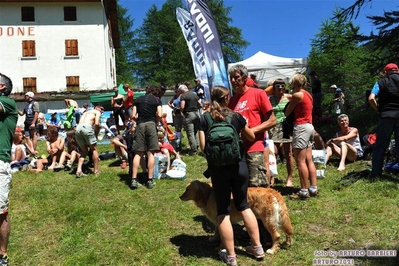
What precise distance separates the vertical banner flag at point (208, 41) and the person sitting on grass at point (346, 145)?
11.1ft

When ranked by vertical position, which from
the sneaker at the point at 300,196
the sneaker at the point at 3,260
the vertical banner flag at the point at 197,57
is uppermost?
the vertical banner flag at the point at 197,57

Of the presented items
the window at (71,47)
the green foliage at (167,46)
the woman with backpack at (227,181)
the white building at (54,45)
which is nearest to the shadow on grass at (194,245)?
the woman with backpack at (227,181)

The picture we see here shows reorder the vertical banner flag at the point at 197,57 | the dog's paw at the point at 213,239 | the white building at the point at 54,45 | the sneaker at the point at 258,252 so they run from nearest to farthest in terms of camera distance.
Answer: the sneaker at the point at 258,252, the dog's paw at the point at 213,239, the vertical banner flag at the point at 197,57, the white building at the point at 54,45

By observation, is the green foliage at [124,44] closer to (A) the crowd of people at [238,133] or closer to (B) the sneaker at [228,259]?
(A) the crowd of people at [238,133]

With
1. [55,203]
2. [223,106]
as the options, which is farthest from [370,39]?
[55,203]

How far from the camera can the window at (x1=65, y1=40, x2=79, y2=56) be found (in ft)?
90.8

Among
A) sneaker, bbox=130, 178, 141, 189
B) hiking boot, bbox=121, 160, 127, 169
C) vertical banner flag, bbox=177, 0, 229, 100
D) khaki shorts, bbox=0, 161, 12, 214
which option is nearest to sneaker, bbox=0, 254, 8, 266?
khaki shorts, bbox=0, 161, 12, 214

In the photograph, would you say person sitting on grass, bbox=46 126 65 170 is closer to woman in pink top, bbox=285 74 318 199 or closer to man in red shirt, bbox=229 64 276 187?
Answer: woman in pink top, bbox=285 74 318 199

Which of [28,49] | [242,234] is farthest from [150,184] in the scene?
[28,49]

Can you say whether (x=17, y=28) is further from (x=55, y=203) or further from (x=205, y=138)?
(x=205, y=138)

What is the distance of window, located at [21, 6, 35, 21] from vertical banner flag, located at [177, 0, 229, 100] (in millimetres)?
22390

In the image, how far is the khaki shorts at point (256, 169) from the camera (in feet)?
12.8

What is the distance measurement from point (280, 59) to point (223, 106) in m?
15.9

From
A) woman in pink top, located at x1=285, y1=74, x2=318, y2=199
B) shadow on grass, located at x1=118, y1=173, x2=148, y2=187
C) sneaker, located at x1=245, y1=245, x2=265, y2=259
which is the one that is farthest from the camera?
shadow on grass, located at x1=118, y1=173, x2=148, y2=187
